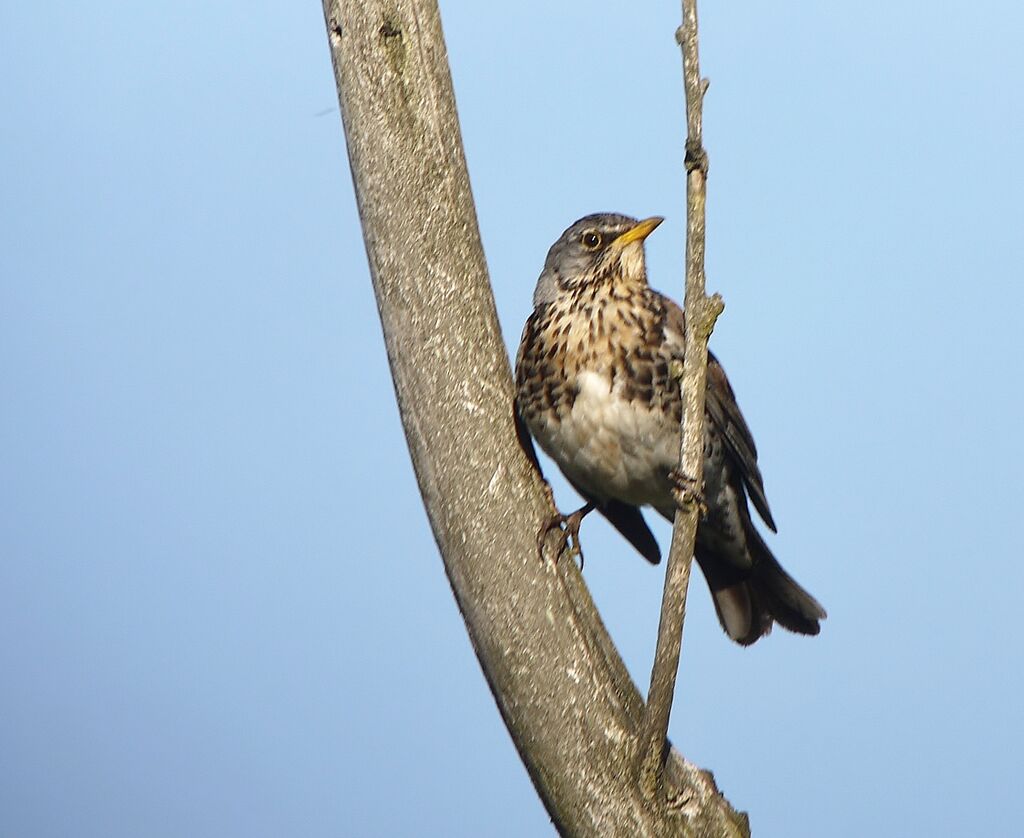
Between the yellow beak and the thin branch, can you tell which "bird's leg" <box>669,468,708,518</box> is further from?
the yellow beak

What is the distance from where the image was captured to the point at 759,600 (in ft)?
20.5

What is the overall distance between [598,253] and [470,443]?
4.76 ft

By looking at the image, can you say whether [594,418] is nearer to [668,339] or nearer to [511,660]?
[668,339]

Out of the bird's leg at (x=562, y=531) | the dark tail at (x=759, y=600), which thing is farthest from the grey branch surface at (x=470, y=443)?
the dark tail at (x=759, y=600)

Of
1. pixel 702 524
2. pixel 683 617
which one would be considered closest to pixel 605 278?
pixel 702 524

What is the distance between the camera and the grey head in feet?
18.7

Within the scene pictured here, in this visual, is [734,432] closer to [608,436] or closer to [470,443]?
[608,436]

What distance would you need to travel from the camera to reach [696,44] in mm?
4055

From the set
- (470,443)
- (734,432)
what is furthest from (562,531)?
(734,432)

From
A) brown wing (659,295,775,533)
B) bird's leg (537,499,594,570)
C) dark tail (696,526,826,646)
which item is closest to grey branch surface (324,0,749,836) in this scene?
bird's leg (537,499,594,570)

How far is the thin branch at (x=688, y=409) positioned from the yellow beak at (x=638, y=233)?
1.59 m

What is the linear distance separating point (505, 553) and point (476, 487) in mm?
223

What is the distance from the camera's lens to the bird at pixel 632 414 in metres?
5.35

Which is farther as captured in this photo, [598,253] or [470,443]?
[598,253]
